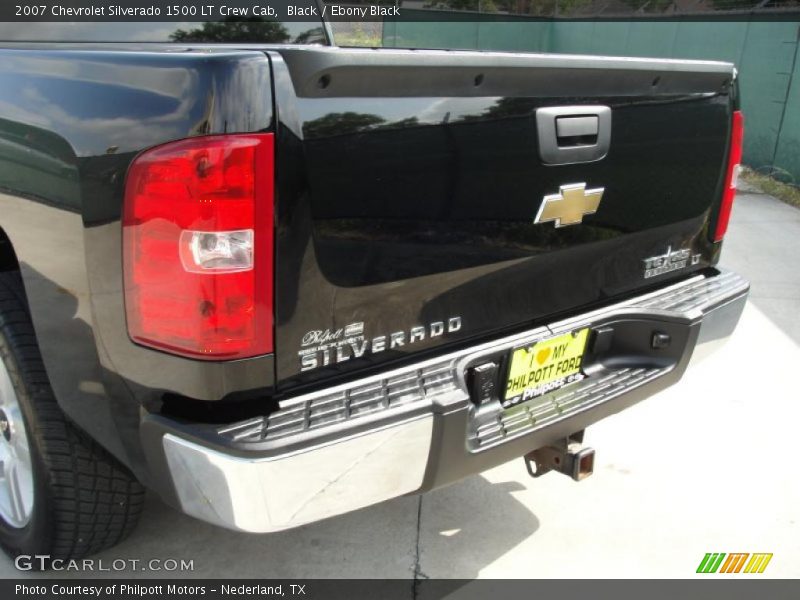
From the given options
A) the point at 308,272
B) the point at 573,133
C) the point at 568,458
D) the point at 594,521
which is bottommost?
the point at 594,521

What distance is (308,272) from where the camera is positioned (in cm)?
170

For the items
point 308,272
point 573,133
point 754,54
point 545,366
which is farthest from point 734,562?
point 754,54

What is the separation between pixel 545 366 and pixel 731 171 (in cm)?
113

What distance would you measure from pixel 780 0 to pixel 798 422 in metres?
8.77

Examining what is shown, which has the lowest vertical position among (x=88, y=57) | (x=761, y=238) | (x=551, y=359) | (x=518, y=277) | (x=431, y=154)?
(x=761, y=238)

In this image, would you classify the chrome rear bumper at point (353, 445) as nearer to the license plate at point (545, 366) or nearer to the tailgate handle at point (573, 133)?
the license plate at point (545, 366)

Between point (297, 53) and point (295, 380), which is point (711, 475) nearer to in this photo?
point (295, 380)

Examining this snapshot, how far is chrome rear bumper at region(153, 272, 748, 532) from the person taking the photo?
1.63 m

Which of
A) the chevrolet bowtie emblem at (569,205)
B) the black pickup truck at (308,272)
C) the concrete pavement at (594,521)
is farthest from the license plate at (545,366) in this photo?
the concrete pavement at (594,521)

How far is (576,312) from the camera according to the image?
237 cm

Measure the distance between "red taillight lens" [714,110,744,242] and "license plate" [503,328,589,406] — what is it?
0.86 m

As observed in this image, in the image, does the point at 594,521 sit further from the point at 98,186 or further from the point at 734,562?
the point at 98,186

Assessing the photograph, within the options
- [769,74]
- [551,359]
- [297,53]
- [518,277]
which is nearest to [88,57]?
[297,53]

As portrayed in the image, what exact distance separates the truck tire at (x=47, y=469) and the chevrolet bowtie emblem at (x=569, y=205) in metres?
1.37
